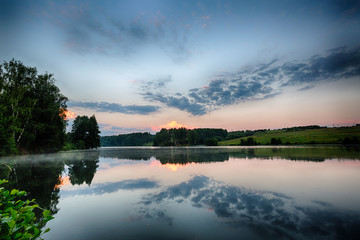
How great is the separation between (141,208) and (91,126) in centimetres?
8503

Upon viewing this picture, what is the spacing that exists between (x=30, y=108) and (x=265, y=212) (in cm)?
4269

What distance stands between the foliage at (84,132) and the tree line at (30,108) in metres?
32.9

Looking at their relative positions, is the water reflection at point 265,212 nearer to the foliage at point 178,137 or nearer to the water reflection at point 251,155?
the water reflection at point 251,155

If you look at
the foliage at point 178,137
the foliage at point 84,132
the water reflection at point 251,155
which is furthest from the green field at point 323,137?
the foliage at point 84,132

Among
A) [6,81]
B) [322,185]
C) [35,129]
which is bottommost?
[322,185]

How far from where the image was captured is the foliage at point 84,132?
274 feet

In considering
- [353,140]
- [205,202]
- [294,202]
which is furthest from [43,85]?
[353,140]

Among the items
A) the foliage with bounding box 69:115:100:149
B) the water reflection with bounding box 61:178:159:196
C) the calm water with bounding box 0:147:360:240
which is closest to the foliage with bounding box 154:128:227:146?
the foliage with bounding box 69:115:100:149

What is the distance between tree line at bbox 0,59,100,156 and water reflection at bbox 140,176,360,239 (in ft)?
98.1

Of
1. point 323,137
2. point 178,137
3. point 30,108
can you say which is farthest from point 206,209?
point 178,137

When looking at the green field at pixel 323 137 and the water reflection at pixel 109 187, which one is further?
the green field at pixel 323 137

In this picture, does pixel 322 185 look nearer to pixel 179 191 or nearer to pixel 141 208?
pixel 179 191

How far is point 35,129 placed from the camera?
129 ft

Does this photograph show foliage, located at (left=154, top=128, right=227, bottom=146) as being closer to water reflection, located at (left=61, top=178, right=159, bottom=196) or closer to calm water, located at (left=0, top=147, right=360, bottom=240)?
water reflection, located at (left=61, top=178, right=159, bottom=196)
